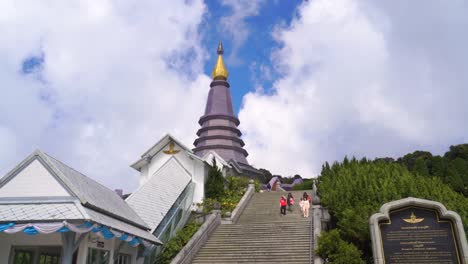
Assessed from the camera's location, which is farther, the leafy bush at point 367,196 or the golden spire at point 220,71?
the golden spire at point 220,71

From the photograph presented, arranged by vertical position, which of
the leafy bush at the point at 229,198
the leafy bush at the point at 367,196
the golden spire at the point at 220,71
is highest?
the golden spire at the point at 220,71

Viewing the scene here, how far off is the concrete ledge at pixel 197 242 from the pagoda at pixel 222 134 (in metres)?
15.2

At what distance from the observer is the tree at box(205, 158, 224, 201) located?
→ 28812mm

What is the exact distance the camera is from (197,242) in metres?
18.7

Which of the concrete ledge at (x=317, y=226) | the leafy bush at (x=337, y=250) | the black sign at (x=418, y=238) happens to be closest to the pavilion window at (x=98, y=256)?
the concrete ledge at (x=317, y=226)

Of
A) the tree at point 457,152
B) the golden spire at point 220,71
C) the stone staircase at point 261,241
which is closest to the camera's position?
the stone staircase at point 261,241

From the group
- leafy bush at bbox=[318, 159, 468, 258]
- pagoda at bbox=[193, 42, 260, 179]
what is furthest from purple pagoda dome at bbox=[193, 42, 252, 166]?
leafy bush at bbox=[318, 159, 468, 258]

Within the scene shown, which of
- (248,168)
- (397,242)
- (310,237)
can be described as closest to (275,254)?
(310,237)

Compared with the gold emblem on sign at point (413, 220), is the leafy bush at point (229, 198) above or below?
above

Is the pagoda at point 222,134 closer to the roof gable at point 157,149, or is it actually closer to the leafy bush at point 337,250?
the roof gable at point 157,149

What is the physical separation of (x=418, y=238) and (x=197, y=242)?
9541 mm

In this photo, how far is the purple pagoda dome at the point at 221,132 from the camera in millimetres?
40234

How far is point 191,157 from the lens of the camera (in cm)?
3019

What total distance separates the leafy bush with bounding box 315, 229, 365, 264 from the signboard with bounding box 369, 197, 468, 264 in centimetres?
203
